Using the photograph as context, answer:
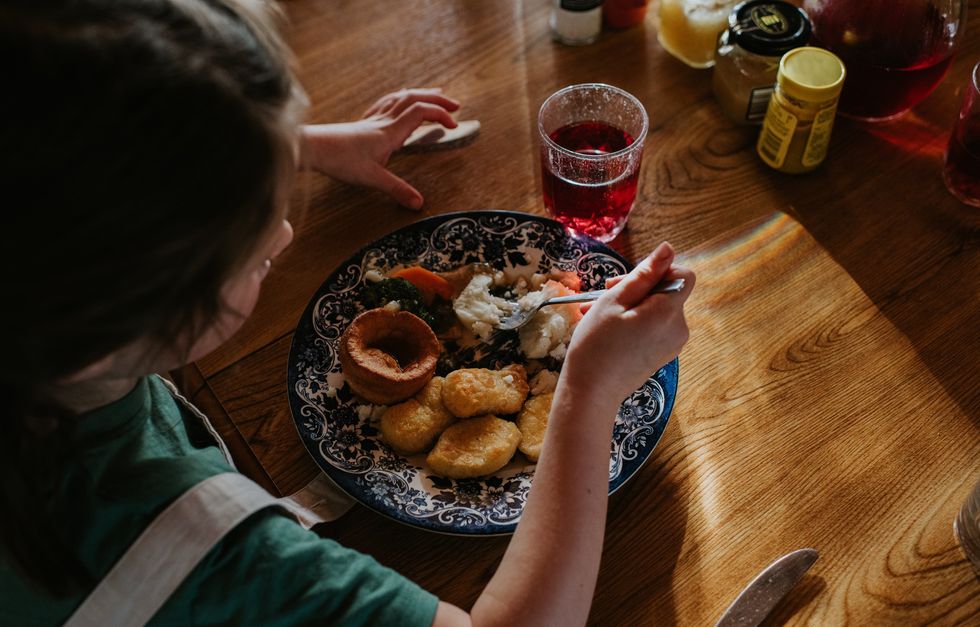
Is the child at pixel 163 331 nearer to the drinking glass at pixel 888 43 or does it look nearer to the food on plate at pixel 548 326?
the food on plate at pixel 548 326

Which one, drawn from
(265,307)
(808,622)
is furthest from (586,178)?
(808,622)

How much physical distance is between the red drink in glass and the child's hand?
0.20m

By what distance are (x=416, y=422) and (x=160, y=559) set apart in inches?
12.1

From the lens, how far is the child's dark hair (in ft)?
1.69

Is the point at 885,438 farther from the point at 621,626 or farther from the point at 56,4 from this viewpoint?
the point at 56,4

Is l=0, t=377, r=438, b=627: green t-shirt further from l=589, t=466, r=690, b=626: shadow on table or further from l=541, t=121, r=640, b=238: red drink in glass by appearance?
l=541, t=121, r=640, b=238: red drink in glass

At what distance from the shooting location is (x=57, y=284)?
1.82ft

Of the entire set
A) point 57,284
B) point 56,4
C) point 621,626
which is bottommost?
point 621,626

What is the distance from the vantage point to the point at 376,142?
47.9 inches

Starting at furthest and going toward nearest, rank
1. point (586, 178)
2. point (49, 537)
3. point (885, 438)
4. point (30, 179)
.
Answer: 1. point (586, 178)
2. point (885, 438)
3. point (49, 537)
4. point (30, 179)

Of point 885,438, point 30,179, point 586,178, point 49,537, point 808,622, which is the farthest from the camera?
point 586,178

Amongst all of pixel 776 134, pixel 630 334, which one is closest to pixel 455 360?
pixel 630 334

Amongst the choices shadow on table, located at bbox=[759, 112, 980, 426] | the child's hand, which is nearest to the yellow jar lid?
shadow on table, located at bbox=[759, 112, 980, 426]

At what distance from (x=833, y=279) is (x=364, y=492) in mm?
680
